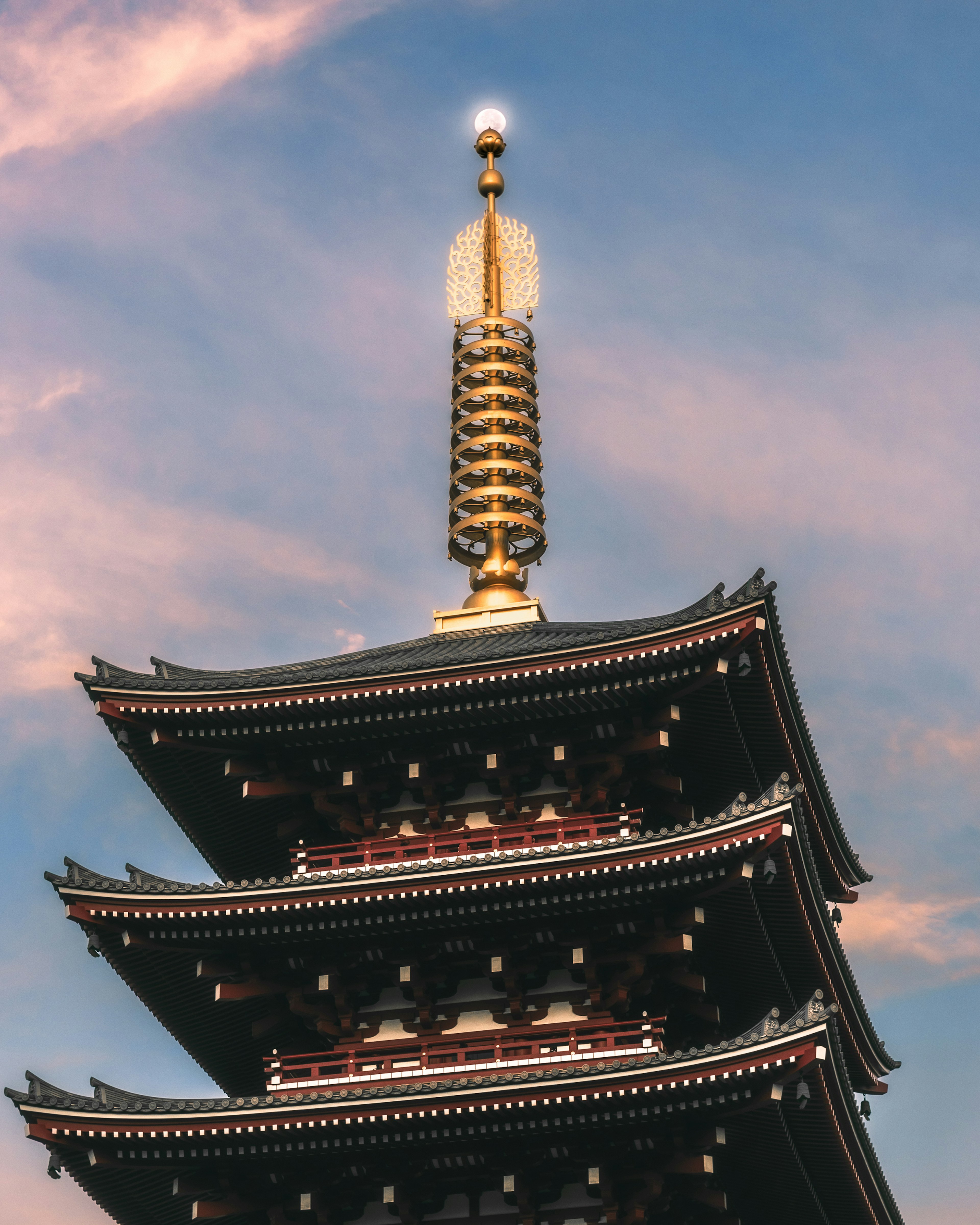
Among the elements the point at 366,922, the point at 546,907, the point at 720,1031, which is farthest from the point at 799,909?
the point at 366,922

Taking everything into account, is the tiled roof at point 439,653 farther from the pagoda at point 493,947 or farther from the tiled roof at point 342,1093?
the tiled roof at point 342,1093

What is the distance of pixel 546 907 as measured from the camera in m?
29.5

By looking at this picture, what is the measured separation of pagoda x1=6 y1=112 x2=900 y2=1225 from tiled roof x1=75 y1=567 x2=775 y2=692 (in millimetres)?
94

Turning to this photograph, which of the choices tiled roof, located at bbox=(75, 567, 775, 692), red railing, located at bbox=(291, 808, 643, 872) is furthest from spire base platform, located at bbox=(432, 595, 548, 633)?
red railing, located at bbox=(291, 808, 643, 872)

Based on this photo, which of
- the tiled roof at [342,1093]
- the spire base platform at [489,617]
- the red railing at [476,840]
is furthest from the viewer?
the spire base platform at [489,617]

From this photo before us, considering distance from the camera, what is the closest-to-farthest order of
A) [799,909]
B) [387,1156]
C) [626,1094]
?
[626,1094]
[387,1156]
[799,909]

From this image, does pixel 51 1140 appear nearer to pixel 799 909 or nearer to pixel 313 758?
pixel 313 758

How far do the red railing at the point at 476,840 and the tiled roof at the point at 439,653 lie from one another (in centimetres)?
321

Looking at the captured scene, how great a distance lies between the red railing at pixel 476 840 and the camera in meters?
31.0

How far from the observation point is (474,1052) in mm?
29609

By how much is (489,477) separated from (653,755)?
1026cm

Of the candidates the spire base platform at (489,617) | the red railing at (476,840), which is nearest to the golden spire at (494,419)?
the spire base platform at (489,617)

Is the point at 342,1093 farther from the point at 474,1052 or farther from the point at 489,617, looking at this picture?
the point at 489,617

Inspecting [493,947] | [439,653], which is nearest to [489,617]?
[439,653]
